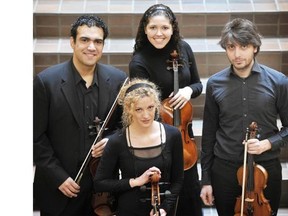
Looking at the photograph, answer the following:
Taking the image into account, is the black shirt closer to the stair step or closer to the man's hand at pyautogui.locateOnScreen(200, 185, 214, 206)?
the man's hand at pyautogui.locateOnScreen(200, 185, 214, 206)

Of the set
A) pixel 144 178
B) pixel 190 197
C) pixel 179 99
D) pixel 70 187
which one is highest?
pixel 179 99

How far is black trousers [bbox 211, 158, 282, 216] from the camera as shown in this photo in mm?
1972

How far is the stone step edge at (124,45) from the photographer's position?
10.8ft

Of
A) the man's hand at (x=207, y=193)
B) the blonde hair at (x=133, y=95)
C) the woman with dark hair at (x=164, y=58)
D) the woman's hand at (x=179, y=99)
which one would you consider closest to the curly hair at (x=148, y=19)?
the woman with dark hair at (x=164, y=58)

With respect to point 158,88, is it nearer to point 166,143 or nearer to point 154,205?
point 166,143

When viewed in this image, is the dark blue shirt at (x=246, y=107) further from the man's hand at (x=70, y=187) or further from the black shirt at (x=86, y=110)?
the man's hand at (x=70, y=187)

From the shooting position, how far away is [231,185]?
1.97m

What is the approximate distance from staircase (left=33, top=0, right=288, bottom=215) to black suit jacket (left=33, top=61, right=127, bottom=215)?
1.36 meters

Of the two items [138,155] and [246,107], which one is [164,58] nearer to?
[246,107]

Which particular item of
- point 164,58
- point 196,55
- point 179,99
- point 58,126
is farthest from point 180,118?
point 196,55

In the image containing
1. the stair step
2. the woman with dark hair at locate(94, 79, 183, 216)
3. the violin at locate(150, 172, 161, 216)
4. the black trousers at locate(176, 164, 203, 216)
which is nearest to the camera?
the violin at locate(150, 172, 161, 216)

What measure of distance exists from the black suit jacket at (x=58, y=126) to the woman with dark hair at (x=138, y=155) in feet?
0.61

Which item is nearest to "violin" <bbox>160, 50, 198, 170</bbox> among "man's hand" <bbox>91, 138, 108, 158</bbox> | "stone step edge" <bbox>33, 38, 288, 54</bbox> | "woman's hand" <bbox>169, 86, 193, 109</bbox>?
"woman's hand" <bbox>169, 86, 193, 109</bbox>

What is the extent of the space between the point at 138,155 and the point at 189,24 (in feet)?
6.42
